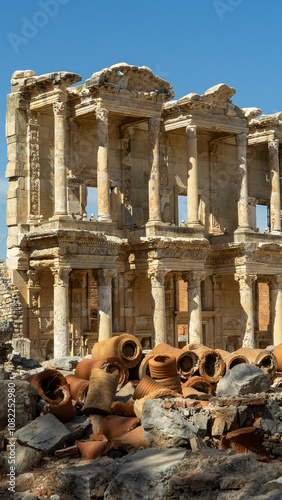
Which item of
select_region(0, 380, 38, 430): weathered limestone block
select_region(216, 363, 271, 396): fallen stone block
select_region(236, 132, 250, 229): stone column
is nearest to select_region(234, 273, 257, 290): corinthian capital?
select_region(236, 132, 250, 229): stone column

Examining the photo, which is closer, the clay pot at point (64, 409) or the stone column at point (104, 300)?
the clay pot at point (64, 409)

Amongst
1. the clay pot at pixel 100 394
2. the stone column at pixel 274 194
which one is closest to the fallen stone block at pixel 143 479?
the clay pot at pixel 100 394

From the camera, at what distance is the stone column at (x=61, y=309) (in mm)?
22891

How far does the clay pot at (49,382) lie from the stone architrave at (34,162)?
1160 centimetres

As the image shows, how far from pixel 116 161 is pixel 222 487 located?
2005 centimetres

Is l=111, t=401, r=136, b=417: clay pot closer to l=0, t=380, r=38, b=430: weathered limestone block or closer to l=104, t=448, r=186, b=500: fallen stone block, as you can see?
l=0, t=380, r=38, b=430: weathered limestone block

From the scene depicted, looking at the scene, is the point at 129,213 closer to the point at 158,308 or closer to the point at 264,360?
the point at 158,308

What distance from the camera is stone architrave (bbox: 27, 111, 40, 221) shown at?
82.8 feet

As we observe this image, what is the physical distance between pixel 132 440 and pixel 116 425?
805 millimetres

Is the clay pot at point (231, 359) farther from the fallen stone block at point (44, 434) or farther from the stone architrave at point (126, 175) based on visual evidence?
the stone architrave at point (126, 175)

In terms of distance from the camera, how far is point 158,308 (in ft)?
83.1

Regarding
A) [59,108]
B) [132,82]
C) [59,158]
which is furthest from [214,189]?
[59,108]

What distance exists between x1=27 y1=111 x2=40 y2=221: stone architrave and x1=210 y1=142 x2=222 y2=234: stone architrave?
7870mm

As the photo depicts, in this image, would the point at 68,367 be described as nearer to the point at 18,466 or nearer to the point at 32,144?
the point at 18,466
